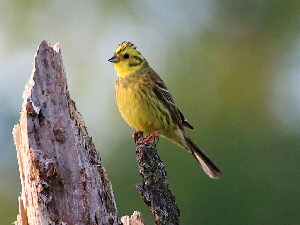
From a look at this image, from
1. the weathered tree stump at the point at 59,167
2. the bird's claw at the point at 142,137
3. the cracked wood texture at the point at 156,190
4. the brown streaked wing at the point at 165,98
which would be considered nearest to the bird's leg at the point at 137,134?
the bird's claw at the point at 142,137

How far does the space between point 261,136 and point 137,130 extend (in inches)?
182

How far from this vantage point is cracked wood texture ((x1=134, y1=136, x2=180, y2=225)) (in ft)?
19.4

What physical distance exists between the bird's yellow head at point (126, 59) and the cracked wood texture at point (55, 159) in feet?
5.80

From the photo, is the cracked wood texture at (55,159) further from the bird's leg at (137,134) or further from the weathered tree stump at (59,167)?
the bird's leg at (137,134)

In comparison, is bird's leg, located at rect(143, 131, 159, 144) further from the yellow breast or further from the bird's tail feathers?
the bird's tail feathers

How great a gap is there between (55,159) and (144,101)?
2051 mm

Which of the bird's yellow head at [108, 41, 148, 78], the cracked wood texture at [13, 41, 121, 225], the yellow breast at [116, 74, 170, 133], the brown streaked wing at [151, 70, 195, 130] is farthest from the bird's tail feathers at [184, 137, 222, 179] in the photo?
the cracked wood texture at [13, 41, 121, 225]

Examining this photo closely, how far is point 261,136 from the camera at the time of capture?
39.5 ft

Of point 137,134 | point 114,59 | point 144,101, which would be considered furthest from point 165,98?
point 114,59

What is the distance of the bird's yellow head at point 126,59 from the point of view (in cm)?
771

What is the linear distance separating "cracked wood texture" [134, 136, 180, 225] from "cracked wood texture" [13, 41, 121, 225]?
0.96 ft

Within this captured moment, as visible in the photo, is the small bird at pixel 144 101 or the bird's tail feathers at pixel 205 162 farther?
the bird's tail feathers at pixel 205 162

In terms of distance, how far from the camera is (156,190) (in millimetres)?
6016

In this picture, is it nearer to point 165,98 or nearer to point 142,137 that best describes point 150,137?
point 142,137
